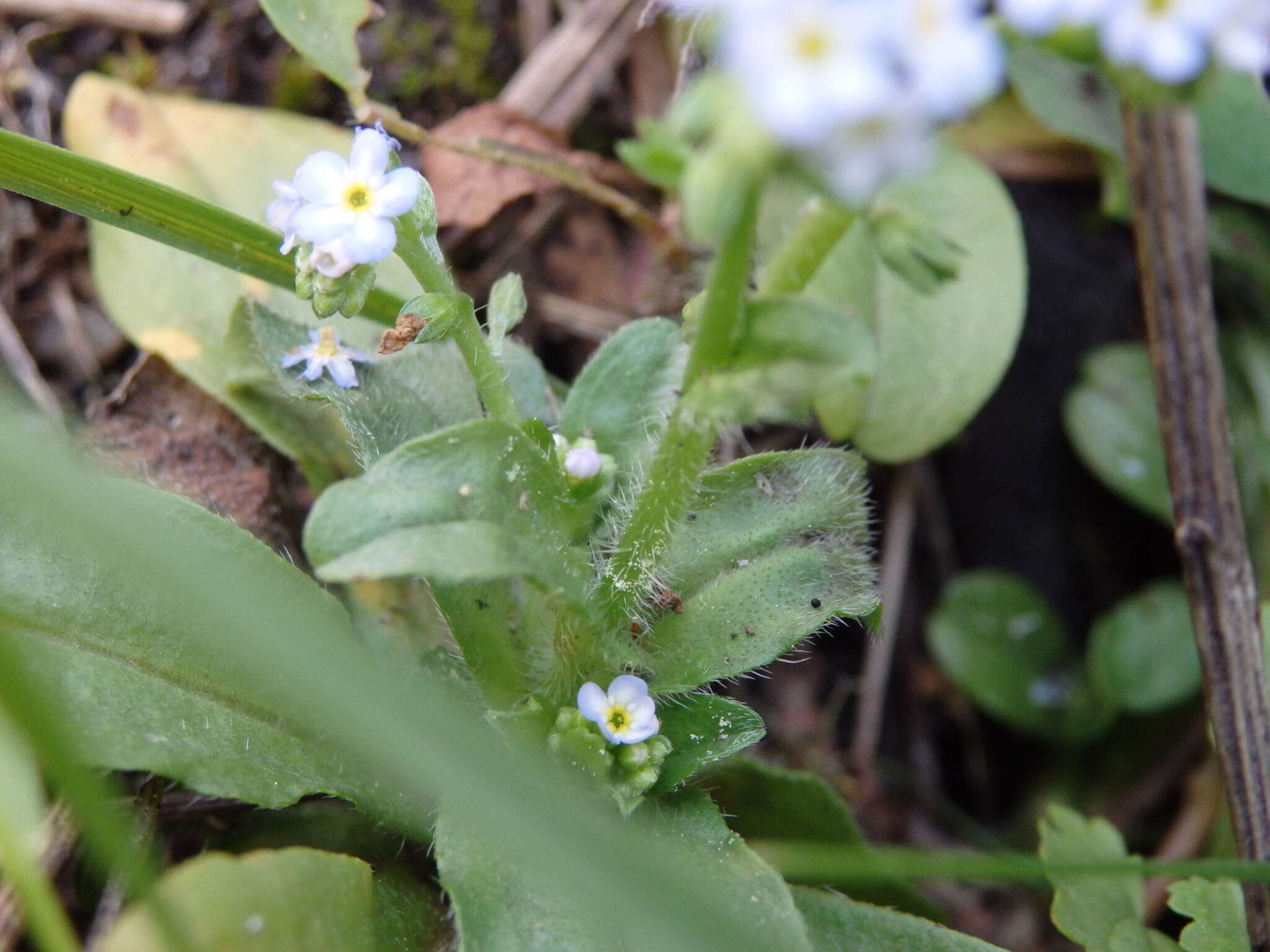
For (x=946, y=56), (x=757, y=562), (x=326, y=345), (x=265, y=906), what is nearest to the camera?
(x=946, y=56)

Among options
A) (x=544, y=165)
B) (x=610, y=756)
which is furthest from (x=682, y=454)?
(x=544, y=165)

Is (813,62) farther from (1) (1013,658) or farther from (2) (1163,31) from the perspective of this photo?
(1) (1013,658)

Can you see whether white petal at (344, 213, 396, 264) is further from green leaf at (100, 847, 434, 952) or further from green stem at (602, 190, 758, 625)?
green leaf at (100, 847, 434, 952)

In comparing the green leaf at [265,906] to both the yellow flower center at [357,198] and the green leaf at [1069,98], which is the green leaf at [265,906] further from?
the green leaf at [1069,98]

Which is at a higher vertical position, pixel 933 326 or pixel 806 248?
pixel 806 248

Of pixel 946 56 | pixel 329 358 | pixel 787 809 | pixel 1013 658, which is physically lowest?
pixel 1013 658

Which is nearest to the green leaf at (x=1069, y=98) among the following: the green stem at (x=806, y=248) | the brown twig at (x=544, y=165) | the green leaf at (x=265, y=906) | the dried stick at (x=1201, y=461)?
the dried stick at (x=1201, y=461)
